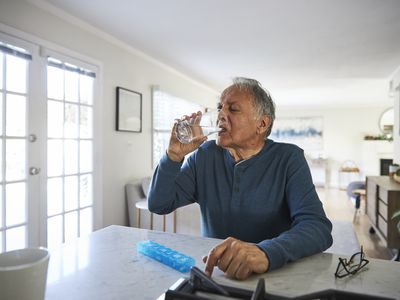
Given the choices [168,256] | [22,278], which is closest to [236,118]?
[168,256]

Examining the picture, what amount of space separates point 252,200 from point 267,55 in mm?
3105

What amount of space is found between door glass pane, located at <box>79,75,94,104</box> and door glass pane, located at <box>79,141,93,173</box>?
42cm

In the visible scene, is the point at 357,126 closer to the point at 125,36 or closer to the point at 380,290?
the point at 125,36

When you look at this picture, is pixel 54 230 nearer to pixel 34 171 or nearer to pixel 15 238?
pixel 15 238

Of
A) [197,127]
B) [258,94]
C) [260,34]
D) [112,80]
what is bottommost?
[197,127]

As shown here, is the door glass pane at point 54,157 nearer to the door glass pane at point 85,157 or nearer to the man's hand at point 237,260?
the door glass pane at point 85,157

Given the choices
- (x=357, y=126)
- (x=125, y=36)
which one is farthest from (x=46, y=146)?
(x=357, y=126)

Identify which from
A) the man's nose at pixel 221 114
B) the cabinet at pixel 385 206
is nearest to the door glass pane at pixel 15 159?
the man's nose at pixel 221 114

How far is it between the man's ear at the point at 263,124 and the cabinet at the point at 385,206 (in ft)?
7.55

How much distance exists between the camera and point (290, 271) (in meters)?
0.70

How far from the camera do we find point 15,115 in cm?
223

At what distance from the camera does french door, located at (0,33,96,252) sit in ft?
7.16

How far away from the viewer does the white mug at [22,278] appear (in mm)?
429

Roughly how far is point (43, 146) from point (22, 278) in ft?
7.42
